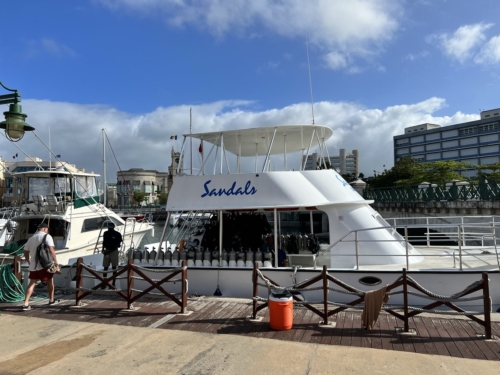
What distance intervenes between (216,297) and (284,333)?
2797mm

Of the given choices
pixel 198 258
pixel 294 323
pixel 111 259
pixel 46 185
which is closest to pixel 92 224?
pixel 46 185

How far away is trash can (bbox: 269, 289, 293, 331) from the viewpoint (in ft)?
18.9

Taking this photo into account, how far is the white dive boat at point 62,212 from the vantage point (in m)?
14.5

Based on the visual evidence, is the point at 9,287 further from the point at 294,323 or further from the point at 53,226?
the point at 53,226

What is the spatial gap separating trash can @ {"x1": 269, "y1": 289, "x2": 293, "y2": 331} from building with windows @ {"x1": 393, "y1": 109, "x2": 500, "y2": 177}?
8279 centimetres

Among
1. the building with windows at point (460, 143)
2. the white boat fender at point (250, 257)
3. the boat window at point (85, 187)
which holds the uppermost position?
the building with windows at point (460, 143)

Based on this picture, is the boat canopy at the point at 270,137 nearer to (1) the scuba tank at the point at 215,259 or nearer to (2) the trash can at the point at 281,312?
(1) the scuba tank at the point at 215,259

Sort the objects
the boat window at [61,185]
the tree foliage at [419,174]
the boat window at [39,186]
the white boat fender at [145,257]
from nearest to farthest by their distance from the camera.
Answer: the white boat fender at [145,257] < the boat window at [39,186] < the boat window at [61,185] < the tree foliage at [419,174]

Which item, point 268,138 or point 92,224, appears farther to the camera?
point 92,224

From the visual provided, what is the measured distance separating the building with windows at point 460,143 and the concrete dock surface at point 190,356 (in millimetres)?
83138

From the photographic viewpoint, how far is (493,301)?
6926mm

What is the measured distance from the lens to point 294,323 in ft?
20.1

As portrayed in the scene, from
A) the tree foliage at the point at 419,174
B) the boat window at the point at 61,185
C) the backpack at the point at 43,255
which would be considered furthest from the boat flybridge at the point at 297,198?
the tree foliage at the point at 419,174

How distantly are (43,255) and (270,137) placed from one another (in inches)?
236
